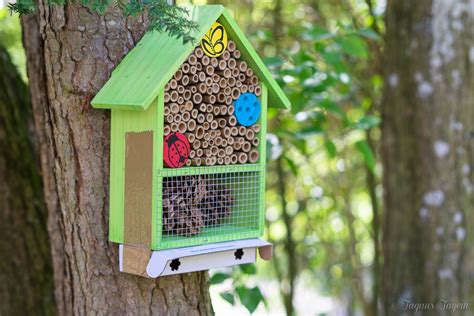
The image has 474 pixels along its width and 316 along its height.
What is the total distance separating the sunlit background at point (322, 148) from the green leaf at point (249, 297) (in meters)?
0.24

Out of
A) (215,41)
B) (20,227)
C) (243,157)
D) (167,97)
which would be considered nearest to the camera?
(167,97)

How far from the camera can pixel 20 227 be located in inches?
118

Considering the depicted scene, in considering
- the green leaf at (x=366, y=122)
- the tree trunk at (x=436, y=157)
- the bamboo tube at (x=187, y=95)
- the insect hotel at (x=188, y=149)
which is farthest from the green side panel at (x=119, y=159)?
the tree trunk at (x=436, y=157)

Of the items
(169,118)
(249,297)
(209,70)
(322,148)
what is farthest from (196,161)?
(322,148)

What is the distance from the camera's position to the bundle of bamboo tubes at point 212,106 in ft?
6.05

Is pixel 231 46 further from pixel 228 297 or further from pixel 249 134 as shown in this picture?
pixel 228 297

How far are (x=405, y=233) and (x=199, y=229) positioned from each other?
1837 millimetres

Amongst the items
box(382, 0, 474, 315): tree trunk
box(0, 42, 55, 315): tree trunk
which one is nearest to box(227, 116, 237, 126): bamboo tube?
box(0, 42, 55, 315): tree trunk

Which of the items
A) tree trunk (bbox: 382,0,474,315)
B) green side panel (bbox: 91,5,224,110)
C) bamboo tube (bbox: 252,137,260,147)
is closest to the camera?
green side panel (bbox: 91,5,224,110)

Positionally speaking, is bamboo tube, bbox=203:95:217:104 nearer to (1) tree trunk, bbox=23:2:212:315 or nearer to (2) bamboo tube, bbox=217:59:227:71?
(2) bamboo tube, bbox=217:59:227:71

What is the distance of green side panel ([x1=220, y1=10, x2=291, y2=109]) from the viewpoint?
192 centimetres

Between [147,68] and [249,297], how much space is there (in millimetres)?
1176

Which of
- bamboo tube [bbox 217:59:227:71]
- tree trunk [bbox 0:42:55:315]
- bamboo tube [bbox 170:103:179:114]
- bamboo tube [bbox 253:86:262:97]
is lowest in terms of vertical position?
tree trunk [bbox 0:42:55:315]

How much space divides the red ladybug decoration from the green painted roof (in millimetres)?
141
